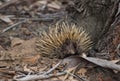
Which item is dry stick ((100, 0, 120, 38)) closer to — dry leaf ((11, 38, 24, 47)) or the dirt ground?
the dirt ground

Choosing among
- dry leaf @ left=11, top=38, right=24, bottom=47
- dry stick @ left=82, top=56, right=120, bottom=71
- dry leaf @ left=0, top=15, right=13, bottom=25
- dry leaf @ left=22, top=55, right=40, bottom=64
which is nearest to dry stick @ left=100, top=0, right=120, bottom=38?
dry stick @ left=82, top=56, right=120, bottom=71

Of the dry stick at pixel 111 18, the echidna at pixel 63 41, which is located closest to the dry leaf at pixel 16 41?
the echidna at pixel 63 41

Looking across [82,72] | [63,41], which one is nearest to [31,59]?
[63,41]

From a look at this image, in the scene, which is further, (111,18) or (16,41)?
(16,41)

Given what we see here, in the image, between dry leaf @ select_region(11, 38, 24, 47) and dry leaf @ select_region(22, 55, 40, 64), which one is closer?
dry leaf @ select_region(22, 55, 40, 64)

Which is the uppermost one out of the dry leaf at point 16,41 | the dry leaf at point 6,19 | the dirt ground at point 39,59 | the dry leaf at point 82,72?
the dry leaf at point 6,19

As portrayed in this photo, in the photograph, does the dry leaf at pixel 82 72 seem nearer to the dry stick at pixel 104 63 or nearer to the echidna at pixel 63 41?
the dry stick at pixel 104 63

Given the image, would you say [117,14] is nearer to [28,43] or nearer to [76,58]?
[76,58]

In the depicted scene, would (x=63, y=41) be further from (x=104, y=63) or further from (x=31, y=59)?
(x=104, y=63)
